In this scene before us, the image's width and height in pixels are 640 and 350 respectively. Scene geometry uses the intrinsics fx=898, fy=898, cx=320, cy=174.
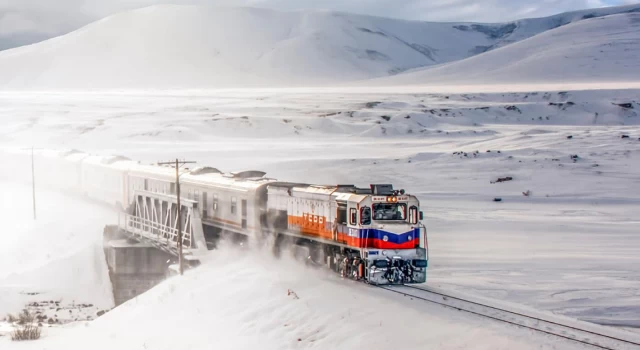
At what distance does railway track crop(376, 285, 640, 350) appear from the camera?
67.9ft

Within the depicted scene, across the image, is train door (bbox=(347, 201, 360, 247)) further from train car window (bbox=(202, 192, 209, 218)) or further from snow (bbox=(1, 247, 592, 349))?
train car window (bbox=(202, 192, 209, 218))

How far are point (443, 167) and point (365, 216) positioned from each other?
40.7m

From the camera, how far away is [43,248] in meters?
47.5

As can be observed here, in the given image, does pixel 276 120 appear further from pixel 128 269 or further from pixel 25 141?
pixel 128 269

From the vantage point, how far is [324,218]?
29719 millimetres

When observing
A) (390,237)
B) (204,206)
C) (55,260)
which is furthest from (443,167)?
(390,237)

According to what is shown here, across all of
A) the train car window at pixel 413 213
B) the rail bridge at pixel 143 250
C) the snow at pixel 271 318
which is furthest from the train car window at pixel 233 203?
the train car window at pixel 413 213

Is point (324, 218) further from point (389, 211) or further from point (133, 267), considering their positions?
point (133, 267)

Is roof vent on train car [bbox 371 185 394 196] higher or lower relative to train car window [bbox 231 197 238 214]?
higher

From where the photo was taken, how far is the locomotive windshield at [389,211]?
90.7 feet

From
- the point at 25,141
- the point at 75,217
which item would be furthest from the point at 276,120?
the point at 75,217

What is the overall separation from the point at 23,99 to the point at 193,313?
14391 centimetres

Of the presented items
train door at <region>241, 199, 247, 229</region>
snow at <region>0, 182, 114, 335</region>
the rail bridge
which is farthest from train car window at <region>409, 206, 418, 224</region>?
snow at <region>0, 182, 114, 335</region>

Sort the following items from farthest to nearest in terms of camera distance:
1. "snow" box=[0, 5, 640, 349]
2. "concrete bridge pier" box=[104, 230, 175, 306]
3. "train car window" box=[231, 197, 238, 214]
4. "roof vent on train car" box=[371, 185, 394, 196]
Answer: "concrete bridge pier" box=[104, 230, 175, 306] → "train car window" box=[231, 197, 238, 214] → "roof vent on train car" box=[371, 185, 394, 196] → "snow" box=[0, 5, 640, 349]
